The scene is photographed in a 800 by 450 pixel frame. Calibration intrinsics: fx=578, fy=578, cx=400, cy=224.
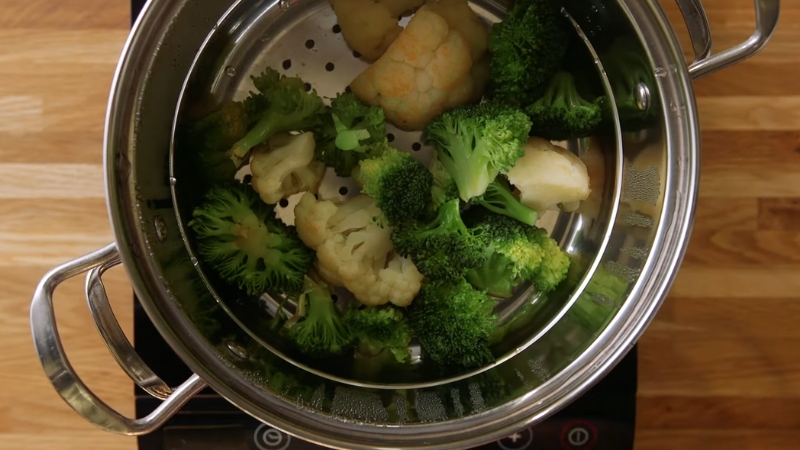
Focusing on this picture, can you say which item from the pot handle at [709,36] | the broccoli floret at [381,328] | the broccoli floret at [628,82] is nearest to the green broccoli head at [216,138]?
the broccoli floret at [381,328]

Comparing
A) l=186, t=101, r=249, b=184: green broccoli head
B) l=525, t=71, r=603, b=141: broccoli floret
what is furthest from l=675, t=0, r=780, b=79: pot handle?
l=186, t=101, r=249, b=184: green broccoli head

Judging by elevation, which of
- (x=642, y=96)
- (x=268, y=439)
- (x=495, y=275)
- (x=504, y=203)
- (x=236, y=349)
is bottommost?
(x=268, y=439)

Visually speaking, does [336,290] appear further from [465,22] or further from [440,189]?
[465,22]

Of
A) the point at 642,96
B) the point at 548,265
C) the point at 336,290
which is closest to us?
the point at 642,96

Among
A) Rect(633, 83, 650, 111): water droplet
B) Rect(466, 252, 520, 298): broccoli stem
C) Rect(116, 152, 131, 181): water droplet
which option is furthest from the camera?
Rect(466, 252, 520, 298): broccoli stem

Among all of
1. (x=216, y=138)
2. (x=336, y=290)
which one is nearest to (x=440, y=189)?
(x=336, y=290)

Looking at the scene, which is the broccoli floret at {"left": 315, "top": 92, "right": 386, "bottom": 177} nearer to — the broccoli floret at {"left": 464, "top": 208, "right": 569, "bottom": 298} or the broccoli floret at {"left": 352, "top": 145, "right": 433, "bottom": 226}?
the broccoli floret at {"left": 352, "top": 145, "right": 433, "bottom": 226}
